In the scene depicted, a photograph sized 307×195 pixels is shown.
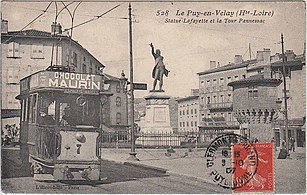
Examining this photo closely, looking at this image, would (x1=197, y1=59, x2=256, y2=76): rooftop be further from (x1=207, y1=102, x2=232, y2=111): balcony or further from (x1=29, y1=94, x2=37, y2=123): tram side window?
(x1=29, y1=94, x2=37, y2=123): tram side window

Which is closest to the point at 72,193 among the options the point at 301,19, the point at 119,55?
the point at 119,55

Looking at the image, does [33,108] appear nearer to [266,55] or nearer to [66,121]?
[66,121]

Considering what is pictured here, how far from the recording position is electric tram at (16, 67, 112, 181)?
11.0ft

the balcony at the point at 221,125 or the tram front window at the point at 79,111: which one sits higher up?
the tram front window at the point at 79,111

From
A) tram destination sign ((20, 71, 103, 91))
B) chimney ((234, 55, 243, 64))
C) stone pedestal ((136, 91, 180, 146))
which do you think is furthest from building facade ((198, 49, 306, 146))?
tram destination sign ((20, 71, 103, 91))

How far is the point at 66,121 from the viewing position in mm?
3367

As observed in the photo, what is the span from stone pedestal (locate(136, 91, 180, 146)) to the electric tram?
257 mm

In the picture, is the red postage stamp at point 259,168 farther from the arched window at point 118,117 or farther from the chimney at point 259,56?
the arched window at point 118,117

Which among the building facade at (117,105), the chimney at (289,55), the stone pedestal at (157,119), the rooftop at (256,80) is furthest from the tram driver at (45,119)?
the chimney at (289,55)

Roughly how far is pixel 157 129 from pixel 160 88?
23cm

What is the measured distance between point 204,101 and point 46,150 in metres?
0.88

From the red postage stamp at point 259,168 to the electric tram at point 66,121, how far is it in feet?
2.42

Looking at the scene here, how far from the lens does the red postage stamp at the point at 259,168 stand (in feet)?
11.3

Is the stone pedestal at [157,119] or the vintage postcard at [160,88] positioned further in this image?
the stone pedestal at [157,119]
